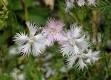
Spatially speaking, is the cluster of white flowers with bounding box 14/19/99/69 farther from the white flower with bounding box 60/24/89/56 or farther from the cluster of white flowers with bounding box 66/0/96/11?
the cluster of white flowers with bounding box 66/0/96/11

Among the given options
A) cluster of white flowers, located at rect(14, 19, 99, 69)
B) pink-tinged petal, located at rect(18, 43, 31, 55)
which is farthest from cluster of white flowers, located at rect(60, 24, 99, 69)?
pink-tinged petal, located at rect(18, 43, 31, 55)

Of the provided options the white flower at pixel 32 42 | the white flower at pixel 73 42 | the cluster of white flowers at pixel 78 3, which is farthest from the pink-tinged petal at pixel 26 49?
the cluster of white flowers at pixel 78 3

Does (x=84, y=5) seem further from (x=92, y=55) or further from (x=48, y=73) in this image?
(x=48, y=73)

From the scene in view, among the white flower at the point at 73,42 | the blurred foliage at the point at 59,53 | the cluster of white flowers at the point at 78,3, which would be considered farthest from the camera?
the blurred foliage at the point at 59,53

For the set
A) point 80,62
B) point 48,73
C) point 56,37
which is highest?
point 56,37

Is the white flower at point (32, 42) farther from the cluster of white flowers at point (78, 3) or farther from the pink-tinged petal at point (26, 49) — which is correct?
the cluster of white flowers at point (78, 3)

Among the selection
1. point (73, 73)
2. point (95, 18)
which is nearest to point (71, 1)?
point (73, 73)
